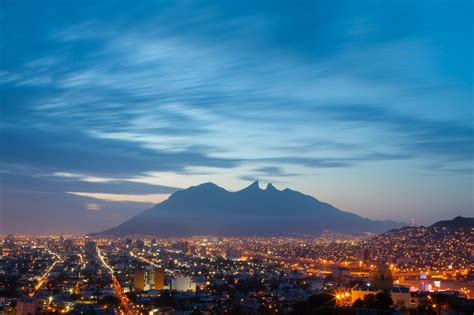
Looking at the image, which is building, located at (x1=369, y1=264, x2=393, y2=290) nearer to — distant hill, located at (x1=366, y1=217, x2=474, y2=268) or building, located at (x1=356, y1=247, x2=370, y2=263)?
distant hill, located at (x1=366, y1=217, x2=474, y2=268)

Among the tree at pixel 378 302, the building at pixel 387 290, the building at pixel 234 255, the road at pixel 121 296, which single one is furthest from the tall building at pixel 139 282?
the building at pixel 234 255

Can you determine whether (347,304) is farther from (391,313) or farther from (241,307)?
(241,307)

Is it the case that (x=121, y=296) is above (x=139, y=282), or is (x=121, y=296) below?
below

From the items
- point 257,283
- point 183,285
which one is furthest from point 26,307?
point 257,283

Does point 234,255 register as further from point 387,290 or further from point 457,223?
point 387,290

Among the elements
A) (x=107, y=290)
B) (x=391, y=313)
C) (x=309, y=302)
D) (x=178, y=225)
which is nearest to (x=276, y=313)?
(x=309, y=302)

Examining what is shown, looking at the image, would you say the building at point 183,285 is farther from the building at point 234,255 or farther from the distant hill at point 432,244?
the building at point 234,255

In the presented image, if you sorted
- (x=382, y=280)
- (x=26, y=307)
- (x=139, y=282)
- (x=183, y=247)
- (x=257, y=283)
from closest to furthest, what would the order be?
(x=382, y=280)
(x=26, y=307)
(x=257, y=283)
(x=139, y=282)
(x=183, y=247)

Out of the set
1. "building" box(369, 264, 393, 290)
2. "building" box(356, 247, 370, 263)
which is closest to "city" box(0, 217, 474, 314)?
"building" box(369, 264, 393, 290)
